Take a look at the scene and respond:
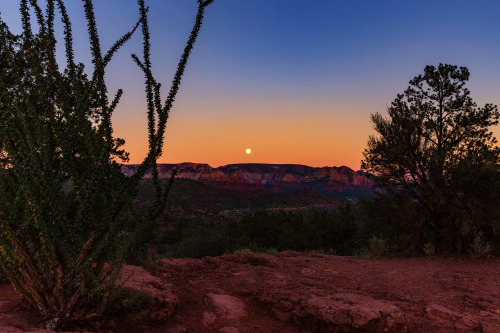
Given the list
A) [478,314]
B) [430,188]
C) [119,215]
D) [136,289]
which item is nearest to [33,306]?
[136,289]

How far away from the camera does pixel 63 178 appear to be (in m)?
3.99

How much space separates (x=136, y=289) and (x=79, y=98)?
112 inches

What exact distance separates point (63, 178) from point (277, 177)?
392 ft

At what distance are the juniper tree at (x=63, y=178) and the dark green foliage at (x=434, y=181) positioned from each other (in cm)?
963

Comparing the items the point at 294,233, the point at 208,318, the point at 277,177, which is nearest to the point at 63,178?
the point at 208,318

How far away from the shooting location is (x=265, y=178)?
4825 inches

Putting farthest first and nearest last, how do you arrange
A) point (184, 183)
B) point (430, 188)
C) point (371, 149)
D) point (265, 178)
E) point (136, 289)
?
point (265, 178), point (184, 183), point (371, 149), point (430, 188), point (136, 289)

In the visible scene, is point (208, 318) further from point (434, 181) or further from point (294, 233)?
point (294, 233)

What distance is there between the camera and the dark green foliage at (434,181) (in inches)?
403

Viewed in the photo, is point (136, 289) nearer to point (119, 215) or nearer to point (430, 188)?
point (119, 215)

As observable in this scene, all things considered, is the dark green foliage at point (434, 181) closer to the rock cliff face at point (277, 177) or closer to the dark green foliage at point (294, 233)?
the dark green foliage at point (294, 233)

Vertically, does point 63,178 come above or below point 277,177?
below

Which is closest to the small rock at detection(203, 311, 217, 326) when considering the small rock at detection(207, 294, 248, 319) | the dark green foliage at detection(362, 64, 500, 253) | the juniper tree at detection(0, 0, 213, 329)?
the small rock at detection(207, 294, 248, 319)

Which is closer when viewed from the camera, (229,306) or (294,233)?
(229,306)
